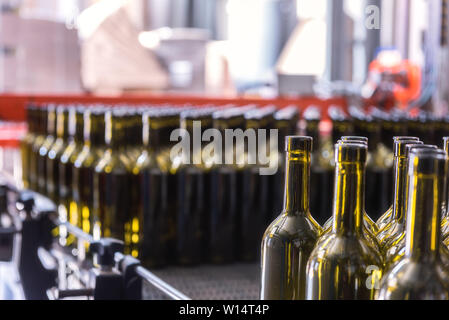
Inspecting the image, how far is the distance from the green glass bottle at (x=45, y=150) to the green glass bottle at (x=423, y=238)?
52.6 inches

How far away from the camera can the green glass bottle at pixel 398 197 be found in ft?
1.97

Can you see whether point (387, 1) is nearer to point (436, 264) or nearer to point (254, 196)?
point (254, 196)

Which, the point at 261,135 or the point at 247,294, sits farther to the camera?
the point at 261,135

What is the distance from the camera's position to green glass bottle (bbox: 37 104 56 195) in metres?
1.64

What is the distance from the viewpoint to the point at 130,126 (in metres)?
1.26

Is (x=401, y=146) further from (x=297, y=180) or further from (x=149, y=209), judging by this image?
(x=149, y=209)

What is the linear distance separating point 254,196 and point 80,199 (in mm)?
435

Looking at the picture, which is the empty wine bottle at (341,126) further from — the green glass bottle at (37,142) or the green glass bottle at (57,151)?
the green glass bottle at (37,142)

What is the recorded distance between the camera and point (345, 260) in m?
0.54

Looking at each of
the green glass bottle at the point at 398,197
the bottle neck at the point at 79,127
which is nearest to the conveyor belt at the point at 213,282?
the green glass bottle at the point at 398,197

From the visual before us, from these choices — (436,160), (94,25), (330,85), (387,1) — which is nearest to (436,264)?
(436,160)

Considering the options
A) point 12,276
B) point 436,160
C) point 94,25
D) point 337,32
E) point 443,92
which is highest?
point 337,32

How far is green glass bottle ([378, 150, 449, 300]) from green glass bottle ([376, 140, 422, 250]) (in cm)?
17

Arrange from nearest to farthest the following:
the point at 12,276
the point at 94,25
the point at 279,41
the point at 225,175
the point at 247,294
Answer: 1. the point at 247,294
2. the point at 12,276
3. the point at 225,175
4. the point at 94,25
5. the point at 279,41
